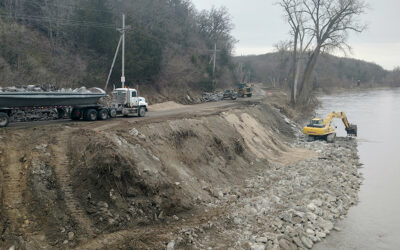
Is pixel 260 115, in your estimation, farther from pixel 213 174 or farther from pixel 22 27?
pixel 22 27

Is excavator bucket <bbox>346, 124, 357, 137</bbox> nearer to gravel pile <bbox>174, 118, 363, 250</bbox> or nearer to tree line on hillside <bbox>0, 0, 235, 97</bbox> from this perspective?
gravel pile <bbox>174, 118, 363, 250</bbox>

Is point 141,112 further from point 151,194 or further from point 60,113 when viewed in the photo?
point 151,194

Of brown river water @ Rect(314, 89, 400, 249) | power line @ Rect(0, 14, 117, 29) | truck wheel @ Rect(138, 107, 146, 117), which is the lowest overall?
brown river water @ Rect(314, 89, 400, 249)

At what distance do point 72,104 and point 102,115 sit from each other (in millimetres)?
2075

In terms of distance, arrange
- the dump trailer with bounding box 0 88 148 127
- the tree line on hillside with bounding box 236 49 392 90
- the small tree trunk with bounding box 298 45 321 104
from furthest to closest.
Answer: the tree line on hillside with bounding box 236 49 392 90 → the small tree trunk with bounding box 298 45 321 104 → the dump trailer with bounding box 0 88 148 127

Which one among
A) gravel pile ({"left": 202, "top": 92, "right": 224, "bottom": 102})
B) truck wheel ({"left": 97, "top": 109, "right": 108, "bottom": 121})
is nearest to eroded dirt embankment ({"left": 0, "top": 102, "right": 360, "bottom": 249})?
truck wheel ({"left": 97, "top": 109, "right": 108, "bottom": 121})

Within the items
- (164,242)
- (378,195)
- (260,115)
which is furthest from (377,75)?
(164,242)

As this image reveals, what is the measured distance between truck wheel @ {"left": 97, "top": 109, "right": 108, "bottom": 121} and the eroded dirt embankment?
9.59 feet

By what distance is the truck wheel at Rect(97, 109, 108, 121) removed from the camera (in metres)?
21.7

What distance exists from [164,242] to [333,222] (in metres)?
8.15

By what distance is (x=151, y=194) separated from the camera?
13.1 m

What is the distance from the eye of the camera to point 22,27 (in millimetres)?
32125

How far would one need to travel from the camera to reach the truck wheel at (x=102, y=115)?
21.7 m

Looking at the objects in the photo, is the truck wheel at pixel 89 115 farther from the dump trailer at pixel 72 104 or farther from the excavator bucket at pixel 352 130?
the excavator bucket at pixel 352 130
